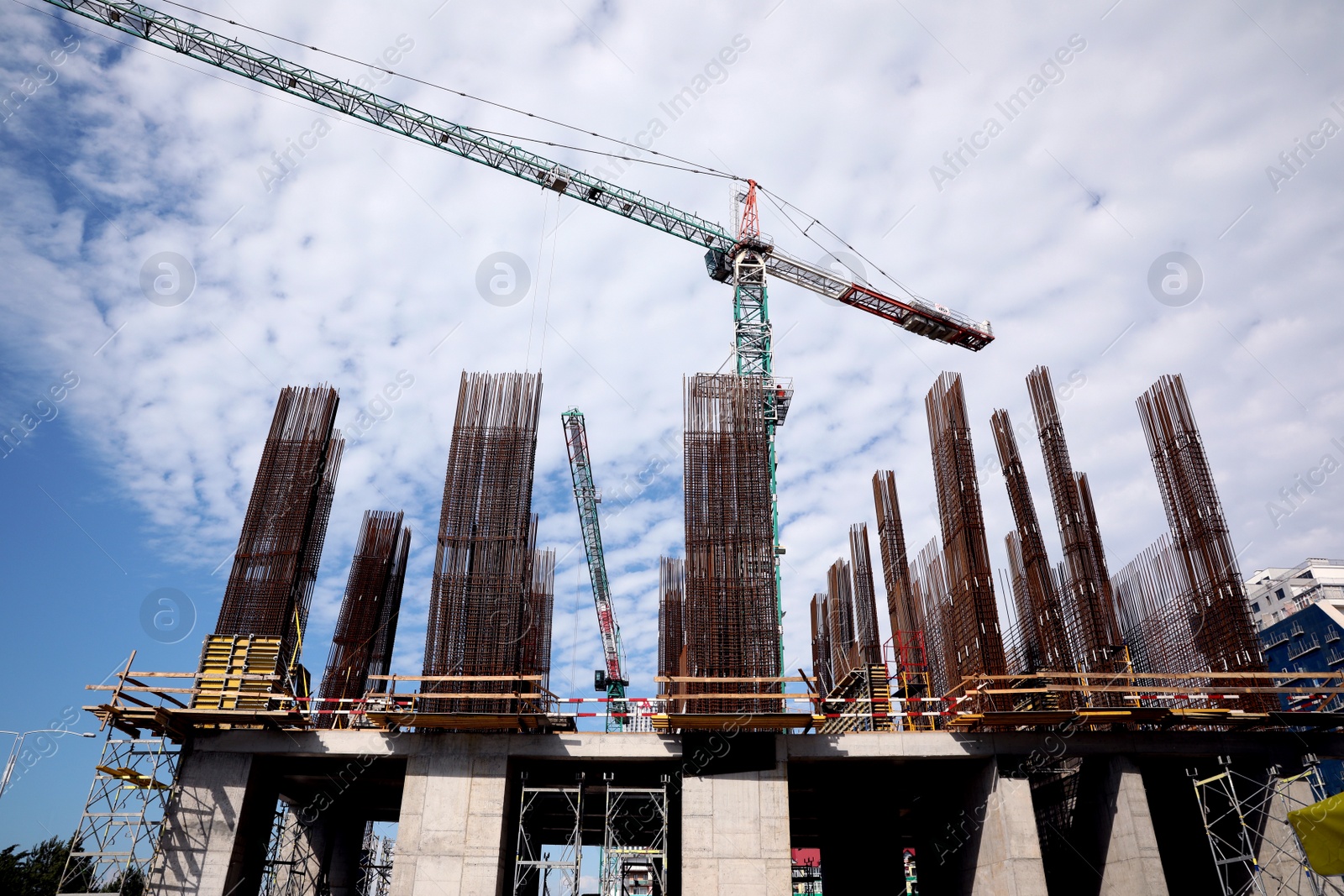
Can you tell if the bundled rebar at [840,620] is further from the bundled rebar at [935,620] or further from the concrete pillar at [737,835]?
the concrete pillar at [737,835]

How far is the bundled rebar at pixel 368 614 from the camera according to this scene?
29531 mm

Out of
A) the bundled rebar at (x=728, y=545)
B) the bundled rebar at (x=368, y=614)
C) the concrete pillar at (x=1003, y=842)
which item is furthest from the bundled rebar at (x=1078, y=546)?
the bundled rebar at (x=368, y=614)

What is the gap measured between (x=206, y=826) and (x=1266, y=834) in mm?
25682

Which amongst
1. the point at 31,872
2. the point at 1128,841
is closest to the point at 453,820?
the point at 1128,841

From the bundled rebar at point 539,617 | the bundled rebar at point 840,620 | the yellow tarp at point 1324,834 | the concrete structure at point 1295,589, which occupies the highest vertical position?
the concrete structure at point 1295,589

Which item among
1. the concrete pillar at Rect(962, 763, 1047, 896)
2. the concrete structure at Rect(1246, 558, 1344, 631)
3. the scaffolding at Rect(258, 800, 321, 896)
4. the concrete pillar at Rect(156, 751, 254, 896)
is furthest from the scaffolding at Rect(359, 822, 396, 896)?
the concrete structure at Rect(1246, 558, 1344, 631)

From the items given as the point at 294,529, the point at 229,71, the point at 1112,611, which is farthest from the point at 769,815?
the point at 229,71

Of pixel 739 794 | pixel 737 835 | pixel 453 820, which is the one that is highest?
pixel 739 794

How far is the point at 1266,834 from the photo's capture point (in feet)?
68.9

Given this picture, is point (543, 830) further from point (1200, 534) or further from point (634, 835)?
point (1200, 534)

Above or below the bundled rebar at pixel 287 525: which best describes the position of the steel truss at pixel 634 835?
below

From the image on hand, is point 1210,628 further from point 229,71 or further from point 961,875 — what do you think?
point 229,71

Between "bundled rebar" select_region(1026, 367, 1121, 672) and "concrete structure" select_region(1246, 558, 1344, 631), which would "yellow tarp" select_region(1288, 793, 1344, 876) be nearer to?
"bundled rebar" select_region(1026, 367, 1121, 672)

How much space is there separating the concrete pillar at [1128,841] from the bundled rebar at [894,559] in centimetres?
1040
